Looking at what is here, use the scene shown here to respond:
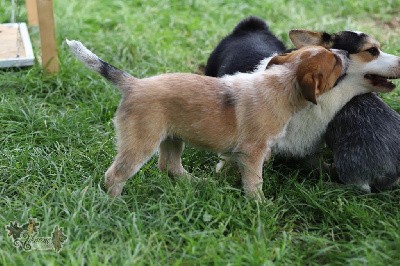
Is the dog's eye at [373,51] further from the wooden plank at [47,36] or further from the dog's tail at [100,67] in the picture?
the wooden plank at [47,36]

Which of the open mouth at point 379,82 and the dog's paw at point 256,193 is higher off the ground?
the open mouth at point 379,82

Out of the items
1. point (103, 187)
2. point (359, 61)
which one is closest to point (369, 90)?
point (359, 61)

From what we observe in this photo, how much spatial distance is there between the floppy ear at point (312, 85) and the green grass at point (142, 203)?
718mm

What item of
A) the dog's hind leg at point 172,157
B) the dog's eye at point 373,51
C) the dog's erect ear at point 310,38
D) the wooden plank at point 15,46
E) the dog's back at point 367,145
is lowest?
the wooden plank at point 15,46

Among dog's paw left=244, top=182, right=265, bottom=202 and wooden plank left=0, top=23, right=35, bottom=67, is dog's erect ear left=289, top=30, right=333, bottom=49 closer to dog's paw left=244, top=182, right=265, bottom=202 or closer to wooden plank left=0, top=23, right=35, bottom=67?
dog's paw left=244, top=182, right=265, bottom=202

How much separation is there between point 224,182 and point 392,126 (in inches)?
49.8

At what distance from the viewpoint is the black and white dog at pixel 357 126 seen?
4508mm

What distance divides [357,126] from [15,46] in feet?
12.3

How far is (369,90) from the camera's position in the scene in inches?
188

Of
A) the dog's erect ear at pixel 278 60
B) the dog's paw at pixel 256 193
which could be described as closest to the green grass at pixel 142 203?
the dog's paw at pixel 256 193

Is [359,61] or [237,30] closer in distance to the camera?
[359,61]

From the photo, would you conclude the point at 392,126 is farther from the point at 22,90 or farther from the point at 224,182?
the point at 22,90

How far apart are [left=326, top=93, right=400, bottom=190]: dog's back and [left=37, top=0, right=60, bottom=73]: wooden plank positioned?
295 centimetres

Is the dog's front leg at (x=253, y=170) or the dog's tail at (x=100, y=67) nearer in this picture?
the dog's tail at (x=100, y=67)
